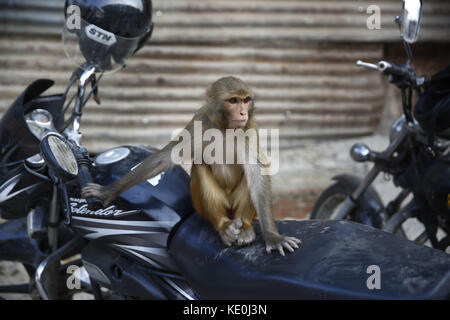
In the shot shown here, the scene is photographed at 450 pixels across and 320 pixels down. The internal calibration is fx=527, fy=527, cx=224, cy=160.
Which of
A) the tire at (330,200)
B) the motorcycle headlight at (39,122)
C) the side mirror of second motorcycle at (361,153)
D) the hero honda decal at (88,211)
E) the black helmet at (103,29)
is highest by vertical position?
the black helmet at (103,29)

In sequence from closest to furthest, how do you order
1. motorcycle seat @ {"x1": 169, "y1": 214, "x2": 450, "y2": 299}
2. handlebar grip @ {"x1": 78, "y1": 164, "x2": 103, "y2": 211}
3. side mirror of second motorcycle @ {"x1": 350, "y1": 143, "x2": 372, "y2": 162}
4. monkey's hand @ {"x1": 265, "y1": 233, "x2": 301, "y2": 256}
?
motorcycle seat @ {"x1": 169, "y1": 214, "x2": 450, "y2": 299}, monkey's hand @ {"x1": 265, "y1": 233, "x2": 301, "y2": 256}, handlebar grip @ {"x1": 78, "y1": 164, "x2": 103, "y2": 211}, side mirror of second motorcycle @ {"x1": 350, "y1": 143, "x2": 372, "y2": 162}

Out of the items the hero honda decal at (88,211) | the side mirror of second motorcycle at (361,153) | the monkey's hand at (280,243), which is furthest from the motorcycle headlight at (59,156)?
the side mirror of second motorcycle at (361,153)

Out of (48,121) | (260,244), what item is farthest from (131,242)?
(48,121)

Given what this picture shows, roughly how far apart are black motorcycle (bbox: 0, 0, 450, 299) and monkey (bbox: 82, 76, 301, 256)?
59 mm

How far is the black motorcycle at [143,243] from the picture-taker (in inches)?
61.0

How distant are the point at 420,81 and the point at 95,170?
1.52 metres

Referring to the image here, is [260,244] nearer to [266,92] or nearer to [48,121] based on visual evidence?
[48,121]

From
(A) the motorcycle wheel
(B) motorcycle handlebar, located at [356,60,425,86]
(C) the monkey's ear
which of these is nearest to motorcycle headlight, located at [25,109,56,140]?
(C) the monkey's ear

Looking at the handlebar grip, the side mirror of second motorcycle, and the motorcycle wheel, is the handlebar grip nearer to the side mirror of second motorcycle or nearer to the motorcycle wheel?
the side mirror of second motorcycle

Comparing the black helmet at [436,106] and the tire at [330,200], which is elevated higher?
the black helmet at [436,106]

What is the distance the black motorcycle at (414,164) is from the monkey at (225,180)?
0.73 metres

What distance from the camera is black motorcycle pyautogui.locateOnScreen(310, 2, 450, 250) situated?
7.61ft

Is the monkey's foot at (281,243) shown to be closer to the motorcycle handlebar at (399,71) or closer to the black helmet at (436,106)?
the black helmet at (436,106)
